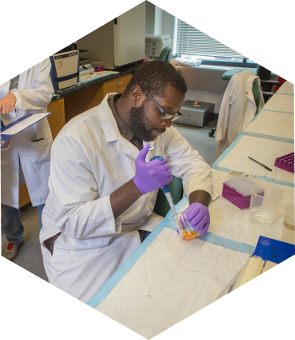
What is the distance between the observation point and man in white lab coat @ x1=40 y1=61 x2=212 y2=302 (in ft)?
3.53

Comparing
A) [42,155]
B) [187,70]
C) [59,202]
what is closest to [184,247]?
[59,202]

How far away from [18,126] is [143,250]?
95 cm

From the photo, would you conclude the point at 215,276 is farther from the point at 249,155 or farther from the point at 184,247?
the point at 249,155

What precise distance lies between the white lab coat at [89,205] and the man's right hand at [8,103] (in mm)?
500

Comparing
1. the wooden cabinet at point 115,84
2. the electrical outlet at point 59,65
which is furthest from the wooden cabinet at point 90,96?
the electrical outlet at point 59,65

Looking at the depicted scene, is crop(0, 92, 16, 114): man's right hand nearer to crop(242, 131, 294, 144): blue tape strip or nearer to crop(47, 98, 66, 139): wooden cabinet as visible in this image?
crop(47, 98, 66, 139): wooden cabinet

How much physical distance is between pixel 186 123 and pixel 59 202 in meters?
3.49

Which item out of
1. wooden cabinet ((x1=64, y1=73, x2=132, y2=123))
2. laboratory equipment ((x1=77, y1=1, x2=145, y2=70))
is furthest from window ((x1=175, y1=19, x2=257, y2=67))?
wooden cabinet ((x1=64, y1=73, x2=132, y2=123))

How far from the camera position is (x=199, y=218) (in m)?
1.10

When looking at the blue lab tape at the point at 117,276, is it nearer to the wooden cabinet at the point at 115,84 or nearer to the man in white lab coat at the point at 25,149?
the man in white lab coat at the point at 25,149

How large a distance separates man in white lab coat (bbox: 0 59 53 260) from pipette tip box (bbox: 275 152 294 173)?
1.34 metres

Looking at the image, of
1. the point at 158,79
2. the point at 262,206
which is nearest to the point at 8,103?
the point at 158,79

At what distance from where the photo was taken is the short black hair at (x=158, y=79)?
3.75ft

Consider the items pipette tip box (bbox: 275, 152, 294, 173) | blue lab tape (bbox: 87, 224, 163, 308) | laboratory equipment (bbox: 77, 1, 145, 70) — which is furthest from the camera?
laboratory equipment (bbox: 77, 1, 145, 70)
